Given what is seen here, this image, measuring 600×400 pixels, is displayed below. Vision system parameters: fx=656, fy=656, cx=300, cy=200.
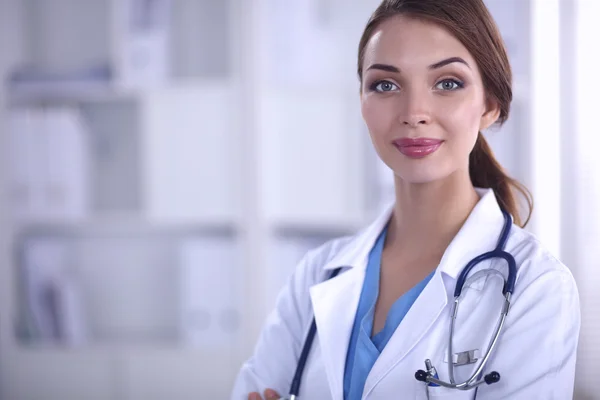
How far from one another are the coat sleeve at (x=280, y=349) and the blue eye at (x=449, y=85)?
46 centimetres

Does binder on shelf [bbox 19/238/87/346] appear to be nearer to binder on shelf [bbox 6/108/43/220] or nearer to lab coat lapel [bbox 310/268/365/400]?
binder on shelf [bbox 6/108/43/220]

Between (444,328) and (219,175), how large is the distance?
59.1 inches

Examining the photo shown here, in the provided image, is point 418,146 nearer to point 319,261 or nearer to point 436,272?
point 436,272

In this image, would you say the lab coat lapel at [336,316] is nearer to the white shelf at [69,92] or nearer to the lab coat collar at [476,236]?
the lab coat collar at [476,236]

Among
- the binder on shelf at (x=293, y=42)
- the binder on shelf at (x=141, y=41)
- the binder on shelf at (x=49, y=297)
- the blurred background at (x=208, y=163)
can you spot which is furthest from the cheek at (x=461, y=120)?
the binder on shelf at (x=49, y=297)

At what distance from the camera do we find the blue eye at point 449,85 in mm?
1045

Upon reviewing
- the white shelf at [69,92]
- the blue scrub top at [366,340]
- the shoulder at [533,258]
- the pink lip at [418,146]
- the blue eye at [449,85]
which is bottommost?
the blue scrub top at [366,340]

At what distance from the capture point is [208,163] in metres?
2.40

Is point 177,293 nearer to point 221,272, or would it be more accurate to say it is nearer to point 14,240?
point 221,272

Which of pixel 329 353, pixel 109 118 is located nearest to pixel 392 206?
pixel 329 353

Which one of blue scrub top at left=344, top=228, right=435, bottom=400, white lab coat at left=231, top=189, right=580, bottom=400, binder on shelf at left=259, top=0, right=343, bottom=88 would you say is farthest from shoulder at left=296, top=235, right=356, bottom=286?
binder on shelf at left=259, top=0, right=343, bottom=88

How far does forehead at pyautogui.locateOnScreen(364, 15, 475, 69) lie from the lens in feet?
3.37

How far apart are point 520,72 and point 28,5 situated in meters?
1.91

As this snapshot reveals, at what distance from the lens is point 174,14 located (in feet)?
8.41
